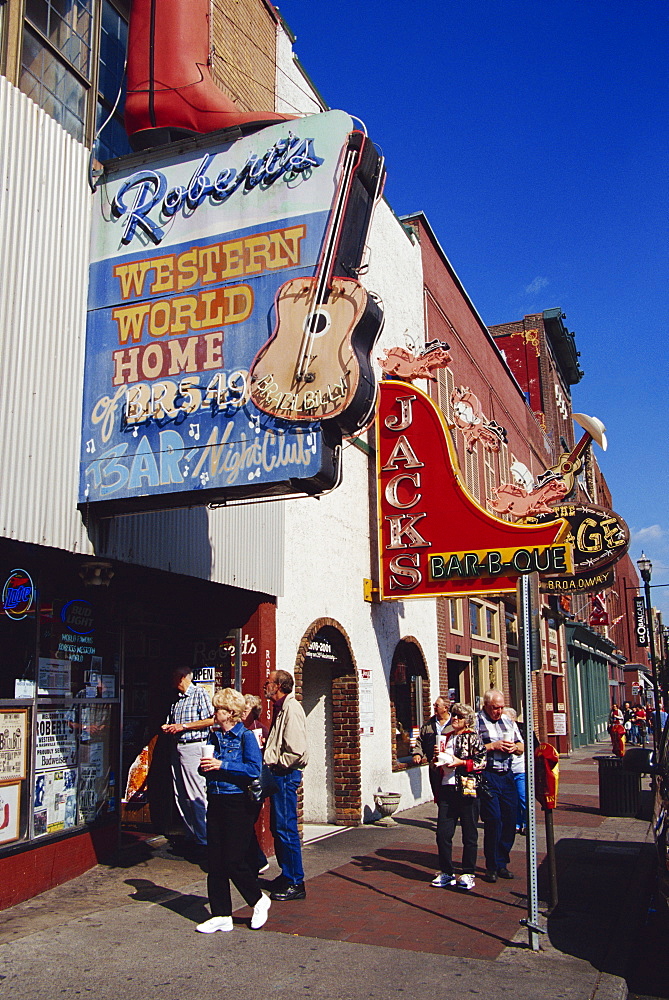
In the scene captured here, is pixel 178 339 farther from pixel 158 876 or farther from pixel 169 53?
pixel 158 876

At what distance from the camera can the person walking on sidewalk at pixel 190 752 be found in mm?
8984

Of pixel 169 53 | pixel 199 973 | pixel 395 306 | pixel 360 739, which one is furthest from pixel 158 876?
pixel 395 306

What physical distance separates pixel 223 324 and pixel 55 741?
162 inches

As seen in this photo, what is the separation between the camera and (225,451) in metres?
7.02

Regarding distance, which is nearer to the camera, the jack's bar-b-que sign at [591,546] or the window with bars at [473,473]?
the jack's bar-b-que sign at [591,546]

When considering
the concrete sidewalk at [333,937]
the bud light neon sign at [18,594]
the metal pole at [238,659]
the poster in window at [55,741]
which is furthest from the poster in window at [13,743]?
the metal pole at [238,659]

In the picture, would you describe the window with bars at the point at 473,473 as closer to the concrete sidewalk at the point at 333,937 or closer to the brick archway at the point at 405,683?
the brick archway at the point at 405,683

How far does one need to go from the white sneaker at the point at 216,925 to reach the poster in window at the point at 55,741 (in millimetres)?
2243

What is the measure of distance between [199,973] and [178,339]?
4789 millimetres

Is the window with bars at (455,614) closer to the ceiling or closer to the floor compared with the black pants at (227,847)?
closer to the ceiling

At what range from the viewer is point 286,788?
7.55m

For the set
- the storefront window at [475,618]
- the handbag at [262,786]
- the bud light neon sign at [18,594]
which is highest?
the storefront window at [475,618]

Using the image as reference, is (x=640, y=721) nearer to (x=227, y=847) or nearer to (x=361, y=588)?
(x=361, y=588)

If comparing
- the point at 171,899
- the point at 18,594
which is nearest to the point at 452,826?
the point at 171,899
